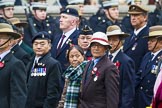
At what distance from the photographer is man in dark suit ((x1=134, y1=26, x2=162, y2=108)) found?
32.0ft

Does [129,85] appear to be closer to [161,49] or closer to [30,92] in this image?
[161,49]

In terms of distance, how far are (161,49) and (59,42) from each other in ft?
7.40

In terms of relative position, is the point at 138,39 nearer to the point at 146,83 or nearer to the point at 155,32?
the point at 155,32

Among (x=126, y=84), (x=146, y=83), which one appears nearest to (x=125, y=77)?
(x=126, y=84)

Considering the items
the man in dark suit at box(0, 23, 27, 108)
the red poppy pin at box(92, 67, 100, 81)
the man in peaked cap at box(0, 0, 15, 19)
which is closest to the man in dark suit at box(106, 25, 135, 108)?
the red poppy pin at box(92, 67, 100, 81)

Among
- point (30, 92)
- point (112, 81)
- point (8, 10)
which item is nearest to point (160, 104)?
point (112, 81)

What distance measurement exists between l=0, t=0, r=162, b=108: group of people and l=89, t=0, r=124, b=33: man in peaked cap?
200 centimetres

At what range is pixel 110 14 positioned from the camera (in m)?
14.1

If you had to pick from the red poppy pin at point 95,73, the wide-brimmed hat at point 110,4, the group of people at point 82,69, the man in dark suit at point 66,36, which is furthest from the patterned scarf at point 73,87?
the wide-brimmed hat at point 110,4

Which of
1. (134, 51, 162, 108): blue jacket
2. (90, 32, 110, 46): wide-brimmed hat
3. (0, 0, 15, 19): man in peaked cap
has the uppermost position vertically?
(90, 32, 110, 46): wide-brimmed hat

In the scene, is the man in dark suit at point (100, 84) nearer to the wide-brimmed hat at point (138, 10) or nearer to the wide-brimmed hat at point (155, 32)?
the wide-brimmed hat at point (155, 32)

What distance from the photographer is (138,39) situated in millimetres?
11219

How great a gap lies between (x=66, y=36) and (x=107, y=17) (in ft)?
9.55

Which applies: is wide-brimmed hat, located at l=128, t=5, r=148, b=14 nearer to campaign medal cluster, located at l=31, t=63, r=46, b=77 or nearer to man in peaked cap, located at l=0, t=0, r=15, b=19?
campaign medal cluster, located at l=31, t=63, r=46, b=77
